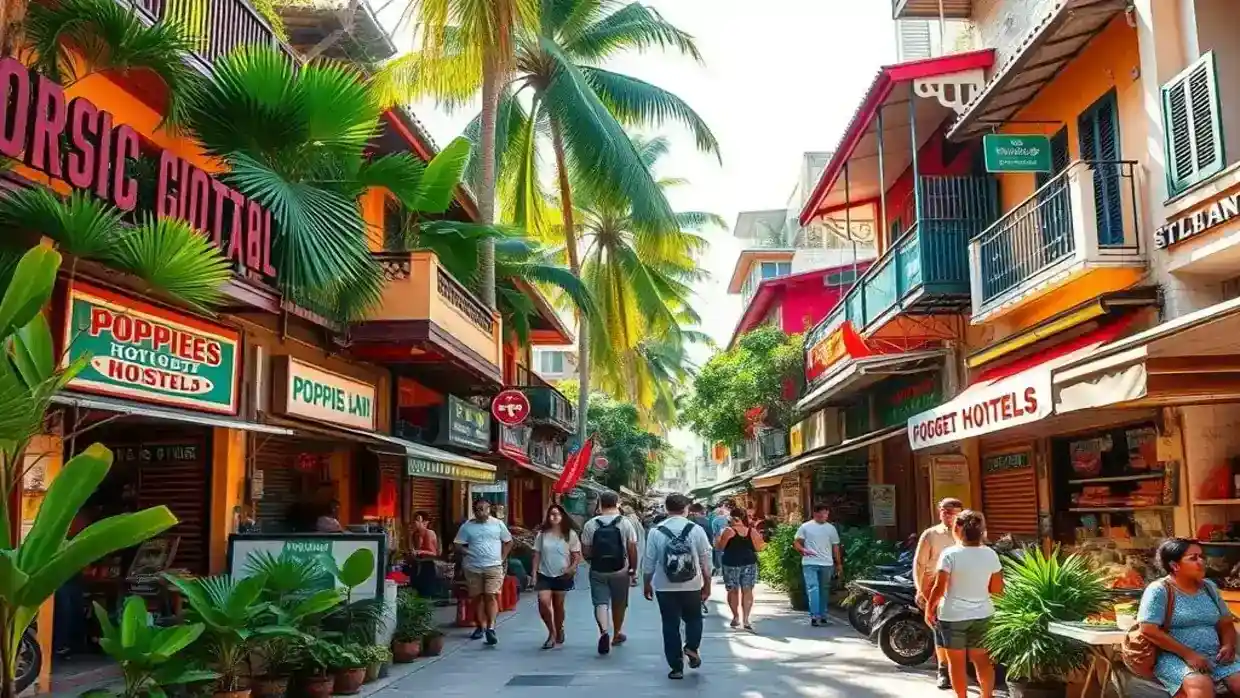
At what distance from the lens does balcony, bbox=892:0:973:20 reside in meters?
17.6

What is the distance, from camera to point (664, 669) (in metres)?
10.6

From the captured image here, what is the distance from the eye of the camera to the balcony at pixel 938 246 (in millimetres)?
14680

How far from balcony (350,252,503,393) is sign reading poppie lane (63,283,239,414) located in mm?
2644

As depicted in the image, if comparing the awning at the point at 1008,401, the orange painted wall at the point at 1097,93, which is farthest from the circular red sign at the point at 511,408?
the orange painted wall at the point at 1097,93

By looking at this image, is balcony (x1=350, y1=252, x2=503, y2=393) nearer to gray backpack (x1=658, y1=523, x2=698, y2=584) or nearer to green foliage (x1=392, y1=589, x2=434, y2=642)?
green foliage (x1=392, y1=589, x2=434, y2=642)

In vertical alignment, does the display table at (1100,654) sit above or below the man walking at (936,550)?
below

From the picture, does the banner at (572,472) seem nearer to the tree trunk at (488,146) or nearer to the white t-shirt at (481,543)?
the tree trunk at (488,146)

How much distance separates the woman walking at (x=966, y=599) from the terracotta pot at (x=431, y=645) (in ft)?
19.6

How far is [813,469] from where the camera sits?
24906mm

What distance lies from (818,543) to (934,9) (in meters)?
9.32

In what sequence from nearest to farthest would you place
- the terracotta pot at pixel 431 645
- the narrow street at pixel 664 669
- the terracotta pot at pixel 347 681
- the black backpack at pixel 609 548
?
the terracotta pot at pixel 347 681
the narrow street at pixel 664 669
the black backpack at pixel 609 548
the terracotta pot at pixel 431 645

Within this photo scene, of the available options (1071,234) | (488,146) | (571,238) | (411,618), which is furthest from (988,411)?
(571,238)

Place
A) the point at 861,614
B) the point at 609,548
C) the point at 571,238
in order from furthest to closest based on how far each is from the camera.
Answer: the point at 571,238 < the point at 861,614 < the point at 609,548

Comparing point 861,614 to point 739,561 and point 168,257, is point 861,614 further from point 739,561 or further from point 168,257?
point 168,257
